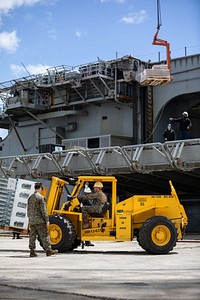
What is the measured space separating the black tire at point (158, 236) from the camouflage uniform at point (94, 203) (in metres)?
1.27

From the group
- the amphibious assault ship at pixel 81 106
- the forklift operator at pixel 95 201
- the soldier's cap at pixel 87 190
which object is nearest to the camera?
the forklift operator at pixel 95 201

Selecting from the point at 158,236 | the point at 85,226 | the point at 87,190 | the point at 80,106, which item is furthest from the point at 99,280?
the point at 80,106

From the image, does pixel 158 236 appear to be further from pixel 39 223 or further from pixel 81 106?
pixel 81 106

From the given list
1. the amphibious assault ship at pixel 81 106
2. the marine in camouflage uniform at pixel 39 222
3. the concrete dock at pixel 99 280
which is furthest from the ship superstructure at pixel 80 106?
the concrete dock at pixel 99 280

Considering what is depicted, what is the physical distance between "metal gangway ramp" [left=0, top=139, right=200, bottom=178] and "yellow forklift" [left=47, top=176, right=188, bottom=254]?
11065 millimetres

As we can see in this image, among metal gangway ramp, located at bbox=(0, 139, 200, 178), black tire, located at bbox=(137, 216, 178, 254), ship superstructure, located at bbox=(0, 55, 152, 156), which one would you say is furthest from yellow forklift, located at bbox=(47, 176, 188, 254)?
ship superstructure, located at bbox=(0, 55, 152, 156)

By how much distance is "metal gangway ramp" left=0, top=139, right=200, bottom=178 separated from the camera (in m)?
25.2

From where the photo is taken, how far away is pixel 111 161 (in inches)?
1102

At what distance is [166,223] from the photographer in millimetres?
13438

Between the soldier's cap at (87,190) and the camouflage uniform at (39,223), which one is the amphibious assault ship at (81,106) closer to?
→ the soldier's cap at (87,190)

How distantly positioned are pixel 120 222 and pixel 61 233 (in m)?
1.61

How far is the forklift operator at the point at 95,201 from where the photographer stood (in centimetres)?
1372

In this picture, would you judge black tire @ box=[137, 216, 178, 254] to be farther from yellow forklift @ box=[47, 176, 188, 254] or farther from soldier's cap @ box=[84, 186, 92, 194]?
soldier's cap @ box=[84, 186, 92, 194]

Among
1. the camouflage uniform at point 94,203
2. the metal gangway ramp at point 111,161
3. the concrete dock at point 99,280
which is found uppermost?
the metal gangway ramp at point 111,161
